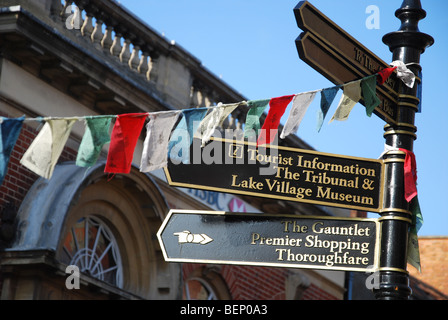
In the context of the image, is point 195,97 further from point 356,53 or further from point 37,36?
point 356,53

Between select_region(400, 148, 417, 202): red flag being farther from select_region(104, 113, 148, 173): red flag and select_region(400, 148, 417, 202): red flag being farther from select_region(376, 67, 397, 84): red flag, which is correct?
select_region(104, 113, 148, 173): red flag

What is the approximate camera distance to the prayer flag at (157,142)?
536cm

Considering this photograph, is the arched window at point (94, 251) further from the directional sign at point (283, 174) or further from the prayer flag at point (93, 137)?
the directional sign at point (283, 174)

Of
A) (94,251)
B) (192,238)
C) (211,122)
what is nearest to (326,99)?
(211,122)

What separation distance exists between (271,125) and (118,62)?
6524 millimetres

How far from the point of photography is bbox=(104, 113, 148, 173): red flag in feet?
17.9

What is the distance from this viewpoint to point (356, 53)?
17.1 feet

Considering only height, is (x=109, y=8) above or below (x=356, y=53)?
above

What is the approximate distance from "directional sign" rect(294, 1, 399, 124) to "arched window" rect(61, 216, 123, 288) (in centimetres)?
594

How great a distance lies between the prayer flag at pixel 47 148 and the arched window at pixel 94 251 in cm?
506

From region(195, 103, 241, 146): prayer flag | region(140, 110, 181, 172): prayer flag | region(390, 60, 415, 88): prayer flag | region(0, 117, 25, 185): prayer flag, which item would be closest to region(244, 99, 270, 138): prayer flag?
region(195, 103, 241, 146): prayer flag

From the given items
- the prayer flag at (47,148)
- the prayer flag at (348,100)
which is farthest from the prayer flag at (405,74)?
the prayer flag at (47,148)
